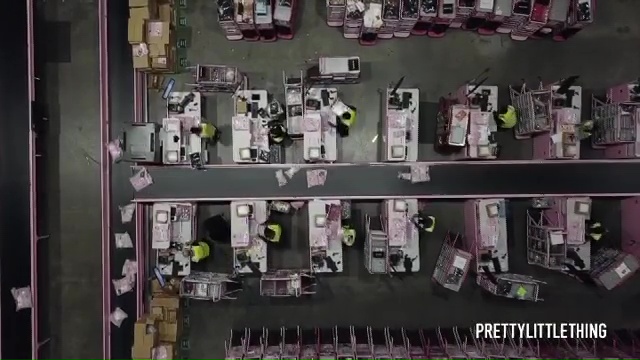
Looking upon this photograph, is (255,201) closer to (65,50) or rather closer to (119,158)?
(119,158)

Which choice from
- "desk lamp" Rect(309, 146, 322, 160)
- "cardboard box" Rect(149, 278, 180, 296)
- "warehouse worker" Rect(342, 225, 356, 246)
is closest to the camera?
"desk lamp" Rect(309, 146, 322, 160)

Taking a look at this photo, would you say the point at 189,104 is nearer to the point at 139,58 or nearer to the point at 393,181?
the point at 139,58

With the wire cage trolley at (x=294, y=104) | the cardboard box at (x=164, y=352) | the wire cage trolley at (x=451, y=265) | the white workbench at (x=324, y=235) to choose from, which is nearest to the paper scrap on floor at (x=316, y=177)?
the white workbench at (x=324, y=235)

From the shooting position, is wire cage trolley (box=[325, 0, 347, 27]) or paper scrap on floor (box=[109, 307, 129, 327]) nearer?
wire cage trolley (box=[325, 0, 347, 27])

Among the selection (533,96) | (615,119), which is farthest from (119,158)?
(615,119)

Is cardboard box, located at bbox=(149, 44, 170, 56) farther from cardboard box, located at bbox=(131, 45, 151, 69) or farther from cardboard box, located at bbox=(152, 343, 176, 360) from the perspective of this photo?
cardboard box, located at bbox=(152, 343, 176, 360)

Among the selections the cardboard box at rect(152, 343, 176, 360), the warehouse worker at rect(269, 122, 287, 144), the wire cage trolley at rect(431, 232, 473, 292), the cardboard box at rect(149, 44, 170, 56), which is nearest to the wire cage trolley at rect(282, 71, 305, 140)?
the warehouse worker at rect(269, 122, 287, 144)

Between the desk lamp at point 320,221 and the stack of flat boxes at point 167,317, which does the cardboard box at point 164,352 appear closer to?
the stack of flat boxes at point 167,317

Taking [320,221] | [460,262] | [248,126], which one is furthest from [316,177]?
[460,262]
